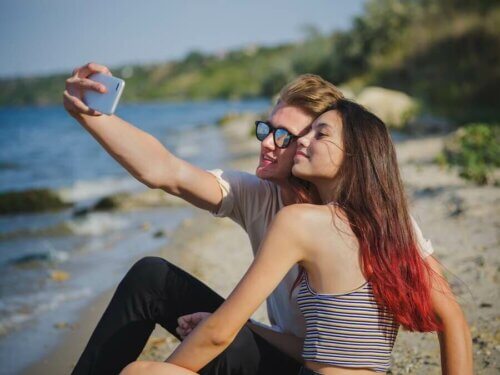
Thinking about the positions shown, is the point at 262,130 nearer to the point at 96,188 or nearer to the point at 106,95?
the point at 106,95

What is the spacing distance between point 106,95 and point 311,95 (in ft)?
3.20

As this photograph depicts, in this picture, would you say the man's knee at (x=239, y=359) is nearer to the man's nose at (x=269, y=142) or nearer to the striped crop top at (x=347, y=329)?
the striped crop top at (x=347, y=329)

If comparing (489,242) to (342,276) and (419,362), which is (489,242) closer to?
(419,362)

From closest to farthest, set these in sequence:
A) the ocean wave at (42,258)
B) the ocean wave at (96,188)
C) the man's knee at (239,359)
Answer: the man's knee at (239,359) < the ocean wave at (42,258) < the ocean wave at (96,188)

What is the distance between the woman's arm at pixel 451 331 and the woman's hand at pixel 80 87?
1462 mm

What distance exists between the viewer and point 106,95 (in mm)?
1961

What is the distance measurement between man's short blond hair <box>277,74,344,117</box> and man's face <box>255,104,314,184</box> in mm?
31

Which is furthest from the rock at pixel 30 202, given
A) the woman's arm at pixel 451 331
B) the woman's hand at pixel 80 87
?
the woman's arm at pixel 451 331

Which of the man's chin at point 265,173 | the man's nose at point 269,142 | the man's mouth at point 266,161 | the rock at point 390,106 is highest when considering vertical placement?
the man's nose at point 269,142

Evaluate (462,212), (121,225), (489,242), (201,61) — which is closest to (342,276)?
(489,242)

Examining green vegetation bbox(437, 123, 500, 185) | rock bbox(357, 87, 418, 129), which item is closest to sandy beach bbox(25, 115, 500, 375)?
green vegetation bbox(437, 123, 500, 185)

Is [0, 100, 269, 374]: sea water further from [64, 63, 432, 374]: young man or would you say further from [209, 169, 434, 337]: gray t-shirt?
[209, 169, 434, 337]: gray t-shirt

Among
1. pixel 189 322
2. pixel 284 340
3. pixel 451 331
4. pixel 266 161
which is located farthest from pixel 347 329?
pixel 266 161

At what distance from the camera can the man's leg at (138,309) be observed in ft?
7.47
